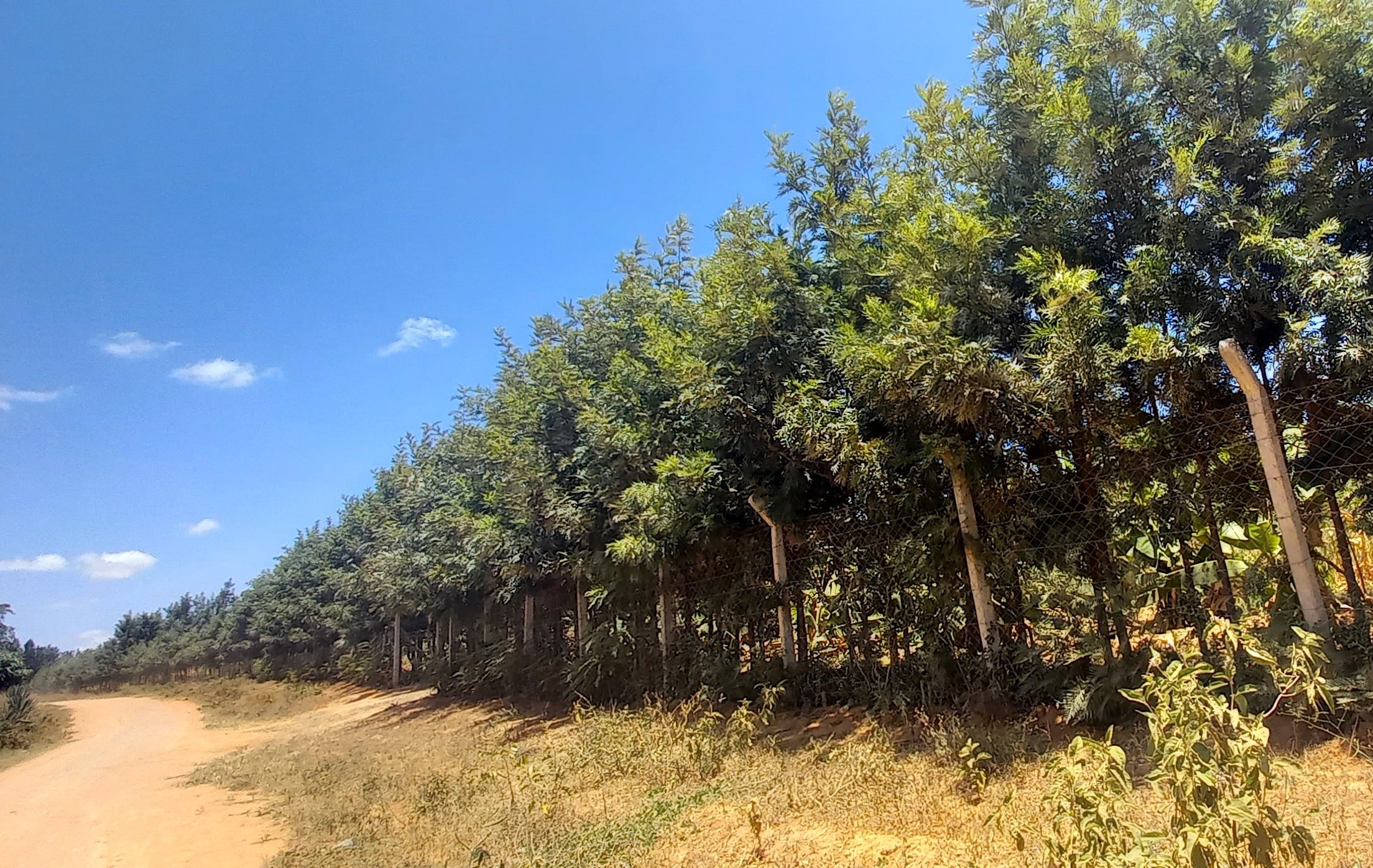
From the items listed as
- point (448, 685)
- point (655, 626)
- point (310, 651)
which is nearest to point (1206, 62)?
point (655, 626)

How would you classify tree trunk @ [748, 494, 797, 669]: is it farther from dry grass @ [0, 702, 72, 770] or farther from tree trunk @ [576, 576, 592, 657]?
dry grass @ [0, 702, 72, 770]

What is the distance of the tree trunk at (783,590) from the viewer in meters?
7.78

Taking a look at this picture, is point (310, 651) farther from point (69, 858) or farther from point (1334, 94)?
point (1334, 94)

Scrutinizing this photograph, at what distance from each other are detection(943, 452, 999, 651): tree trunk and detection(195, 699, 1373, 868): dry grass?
775 mm

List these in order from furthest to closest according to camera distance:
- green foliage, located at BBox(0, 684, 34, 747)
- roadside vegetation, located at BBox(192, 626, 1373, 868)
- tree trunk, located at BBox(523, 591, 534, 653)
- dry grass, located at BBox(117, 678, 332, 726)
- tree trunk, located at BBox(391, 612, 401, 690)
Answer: tree trunk, located at BBox(391, 612, 401, 690) < dry grass, located at BBox(117, 678, 332, 726) < green foliage, located at BBox(0, 684, 34, 747) < tree trunk, located at BBox(523, 591, 534, 653) < roadside vegetation, located at BBox(192, 626, 1373, 868)

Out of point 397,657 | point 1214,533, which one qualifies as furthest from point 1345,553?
point 397,657

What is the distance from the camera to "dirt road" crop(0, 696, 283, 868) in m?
6.72

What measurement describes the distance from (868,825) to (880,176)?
5.49 m

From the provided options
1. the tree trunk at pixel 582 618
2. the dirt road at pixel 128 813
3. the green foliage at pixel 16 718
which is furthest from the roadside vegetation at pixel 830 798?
the green foliage at pixel 16 718

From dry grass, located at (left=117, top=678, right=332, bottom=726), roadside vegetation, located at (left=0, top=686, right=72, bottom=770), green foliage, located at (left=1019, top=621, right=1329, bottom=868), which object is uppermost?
green foliage, located at (left=1019, top=621, right=1329, bottom=868)

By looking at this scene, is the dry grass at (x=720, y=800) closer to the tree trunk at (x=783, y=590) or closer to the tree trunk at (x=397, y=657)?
the tree trunk at (x=783, y=590)

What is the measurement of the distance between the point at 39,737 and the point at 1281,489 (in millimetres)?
28115

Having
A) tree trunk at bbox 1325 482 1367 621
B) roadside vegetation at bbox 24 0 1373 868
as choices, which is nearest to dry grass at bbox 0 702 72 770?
roadside vegetation at bbox 24 0 1373 868

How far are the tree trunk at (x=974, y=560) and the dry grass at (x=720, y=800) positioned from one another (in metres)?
0.78
